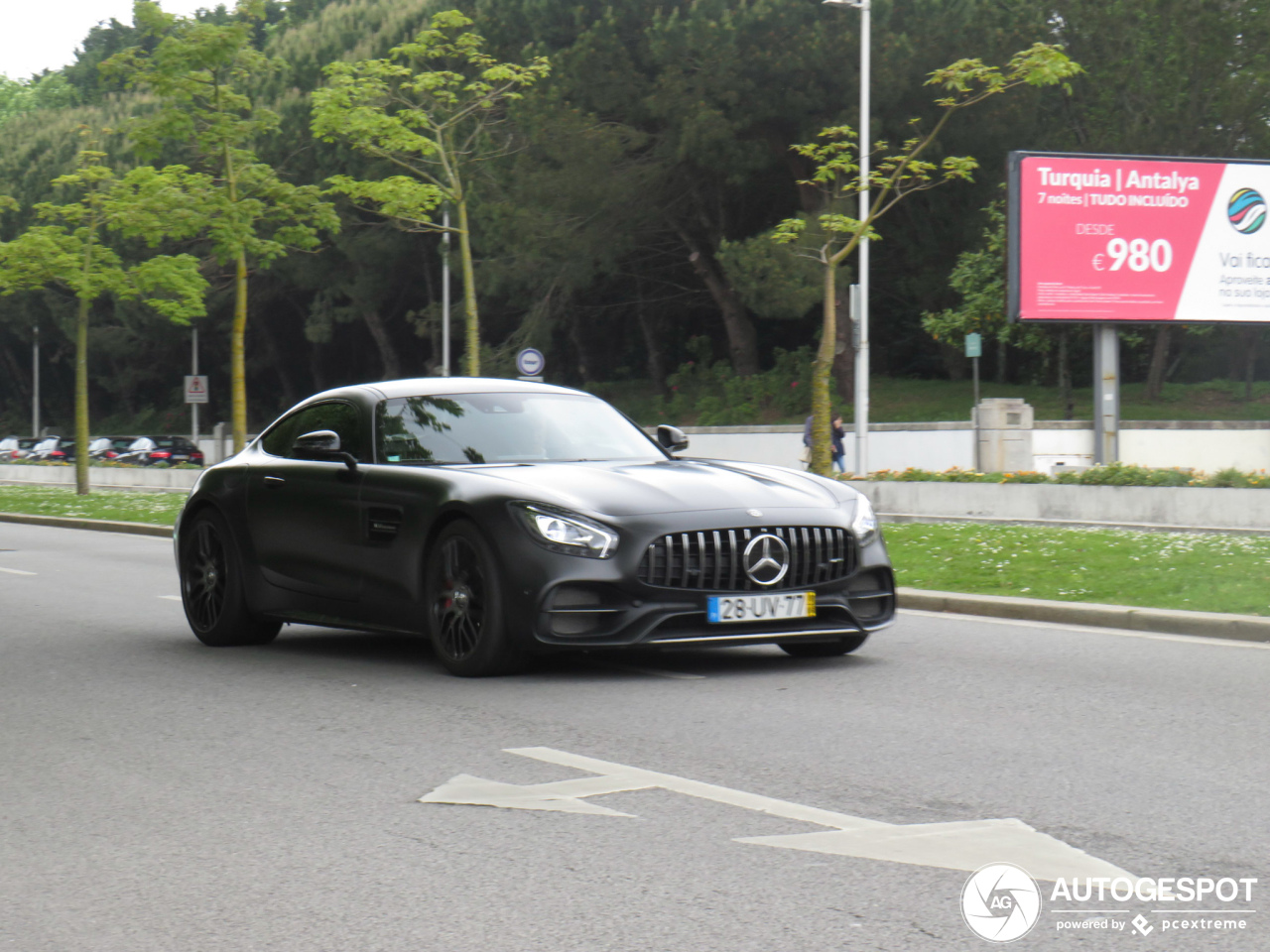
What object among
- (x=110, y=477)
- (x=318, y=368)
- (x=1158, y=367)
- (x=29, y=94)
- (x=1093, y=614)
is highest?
(x=29, y=94)

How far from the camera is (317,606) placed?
9.34 meters

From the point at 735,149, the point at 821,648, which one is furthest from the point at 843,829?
the point at 735,149

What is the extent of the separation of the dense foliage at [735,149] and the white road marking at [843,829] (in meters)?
28.6

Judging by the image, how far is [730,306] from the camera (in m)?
48.4

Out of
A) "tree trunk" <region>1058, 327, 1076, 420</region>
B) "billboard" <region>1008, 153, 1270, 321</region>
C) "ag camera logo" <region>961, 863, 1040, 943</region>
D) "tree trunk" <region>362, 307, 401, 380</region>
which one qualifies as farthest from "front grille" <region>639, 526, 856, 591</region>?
"tree trunk" <region>362, 307, 401, 380</region>

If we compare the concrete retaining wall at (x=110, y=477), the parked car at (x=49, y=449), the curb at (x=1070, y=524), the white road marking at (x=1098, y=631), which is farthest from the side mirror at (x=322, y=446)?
the parked car at (x=49, y=449)

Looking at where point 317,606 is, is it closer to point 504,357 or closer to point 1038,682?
point 1038,682

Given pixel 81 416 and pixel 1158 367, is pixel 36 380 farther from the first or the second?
pixel 1158 367

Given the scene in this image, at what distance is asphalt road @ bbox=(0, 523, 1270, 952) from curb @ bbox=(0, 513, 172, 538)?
15.0 meters

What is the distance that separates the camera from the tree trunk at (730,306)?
A: 4784 centimetres

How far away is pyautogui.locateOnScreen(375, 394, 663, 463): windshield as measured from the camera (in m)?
9.02

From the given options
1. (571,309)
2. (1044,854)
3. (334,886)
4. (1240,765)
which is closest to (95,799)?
(334,886)

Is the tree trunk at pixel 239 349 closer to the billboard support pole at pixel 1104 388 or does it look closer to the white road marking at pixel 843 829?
the billboard support pole at pixel 1104 388

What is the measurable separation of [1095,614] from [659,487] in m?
4.10
